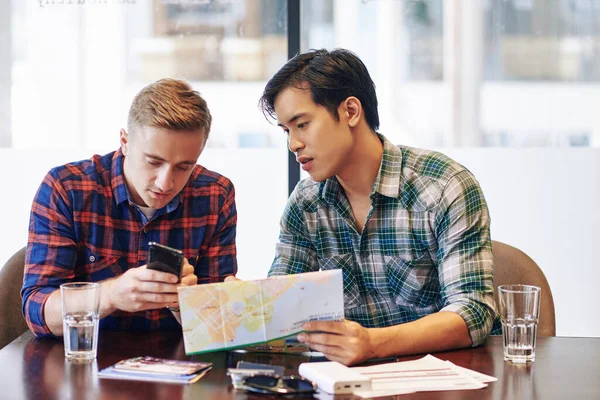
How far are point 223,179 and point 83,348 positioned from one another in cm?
78

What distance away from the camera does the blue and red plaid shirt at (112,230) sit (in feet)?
6.64

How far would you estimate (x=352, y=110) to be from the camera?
224 cm

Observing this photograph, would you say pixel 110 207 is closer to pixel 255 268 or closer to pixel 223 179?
pixel 223 179

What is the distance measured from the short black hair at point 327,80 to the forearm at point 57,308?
27.0 inches

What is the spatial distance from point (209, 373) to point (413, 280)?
740mm

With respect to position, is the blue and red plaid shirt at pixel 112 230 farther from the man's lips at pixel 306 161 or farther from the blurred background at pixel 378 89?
the blurred background at pixel 378 89

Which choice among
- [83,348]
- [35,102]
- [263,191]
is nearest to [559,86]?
[263,191]

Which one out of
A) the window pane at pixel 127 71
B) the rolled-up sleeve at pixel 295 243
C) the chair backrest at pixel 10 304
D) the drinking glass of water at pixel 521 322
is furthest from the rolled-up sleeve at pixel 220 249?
the window pane at pixel 127 71

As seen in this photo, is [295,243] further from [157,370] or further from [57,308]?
[157,370]

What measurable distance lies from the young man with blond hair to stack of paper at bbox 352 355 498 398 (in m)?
0.55

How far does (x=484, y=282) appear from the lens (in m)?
1.95

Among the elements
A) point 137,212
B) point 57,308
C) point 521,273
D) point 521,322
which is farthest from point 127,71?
point 521,322

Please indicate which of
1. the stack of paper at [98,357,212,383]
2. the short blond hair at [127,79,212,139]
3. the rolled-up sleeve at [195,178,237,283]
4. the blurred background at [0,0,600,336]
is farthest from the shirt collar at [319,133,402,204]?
the blurred background at [0,0,600,336]


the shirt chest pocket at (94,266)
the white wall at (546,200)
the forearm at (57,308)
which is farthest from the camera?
the white wall at (546,200)
